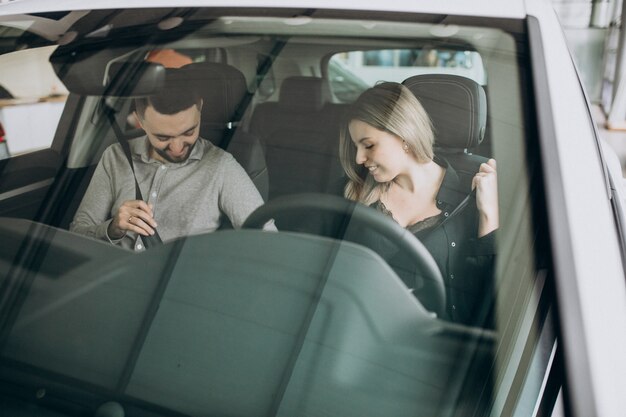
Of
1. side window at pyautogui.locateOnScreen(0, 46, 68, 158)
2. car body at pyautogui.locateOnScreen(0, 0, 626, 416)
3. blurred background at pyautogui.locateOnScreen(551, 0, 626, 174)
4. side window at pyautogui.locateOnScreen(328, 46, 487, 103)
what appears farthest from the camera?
blurred background at pyautogui.locateOnScreen(551, 0, 626, 174)

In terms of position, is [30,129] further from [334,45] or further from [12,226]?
[334,45]

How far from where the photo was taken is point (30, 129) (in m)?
1.69

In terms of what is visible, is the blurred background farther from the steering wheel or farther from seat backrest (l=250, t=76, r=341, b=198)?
the steering wheel

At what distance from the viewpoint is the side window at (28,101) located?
5.14 ft

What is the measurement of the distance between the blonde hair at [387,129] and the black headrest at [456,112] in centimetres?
2

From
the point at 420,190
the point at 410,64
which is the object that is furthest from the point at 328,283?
the point at 410,64

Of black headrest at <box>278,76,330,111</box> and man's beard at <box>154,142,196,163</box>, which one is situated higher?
black headrest at <box>278,76,330,111</box>

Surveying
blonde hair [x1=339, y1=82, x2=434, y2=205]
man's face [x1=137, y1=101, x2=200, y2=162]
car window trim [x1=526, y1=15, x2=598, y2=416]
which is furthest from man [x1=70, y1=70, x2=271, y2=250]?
car window trim [x1=526, y1=15, x2=598, y2=416]

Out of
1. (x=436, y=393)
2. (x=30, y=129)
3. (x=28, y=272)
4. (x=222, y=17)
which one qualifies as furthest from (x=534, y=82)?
(x=30, y=129)

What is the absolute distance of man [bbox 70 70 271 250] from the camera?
1.32 meters

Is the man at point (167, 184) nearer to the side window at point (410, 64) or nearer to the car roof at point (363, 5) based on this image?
the car roof at point (363, 5)

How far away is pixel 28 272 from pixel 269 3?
79 centimetres

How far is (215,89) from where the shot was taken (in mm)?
1493

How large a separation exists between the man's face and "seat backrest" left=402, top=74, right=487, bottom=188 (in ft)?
1.75
